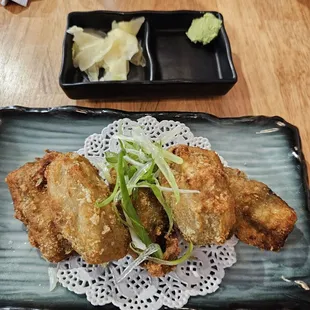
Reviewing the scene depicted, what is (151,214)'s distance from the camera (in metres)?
1.86

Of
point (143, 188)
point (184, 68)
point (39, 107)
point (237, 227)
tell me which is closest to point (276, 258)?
point (237, 227)

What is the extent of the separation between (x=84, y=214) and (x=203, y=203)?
55 cm

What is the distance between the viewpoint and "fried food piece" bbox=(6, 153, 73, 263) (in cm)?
176

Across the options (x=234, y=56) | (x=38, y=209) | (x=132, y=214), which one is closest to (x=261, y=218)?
(x=132, y=214)

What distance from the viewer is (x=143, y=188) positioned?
1.89m

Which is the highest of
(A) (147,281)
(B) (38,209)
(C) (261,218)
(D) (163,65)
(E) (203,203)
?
(E) (203,203)

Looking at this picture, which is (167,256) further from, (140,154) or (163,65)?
(163,65)

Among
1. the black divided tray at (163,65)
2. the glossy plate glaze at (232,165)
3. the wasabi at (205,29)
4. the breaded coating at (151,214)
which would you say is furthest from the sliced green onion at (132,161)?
the wasabi at (205,29)

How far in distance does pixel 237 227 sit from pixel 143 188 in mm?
532

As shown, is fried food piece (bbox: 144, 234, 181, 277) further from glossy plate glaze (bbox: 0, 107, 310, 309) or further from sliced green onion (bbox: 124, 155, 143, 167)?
sliced green onion (bbox: 124, 155, 143, 167)

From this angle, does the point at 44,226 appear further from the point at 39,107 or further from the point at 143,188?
the point at 39,107

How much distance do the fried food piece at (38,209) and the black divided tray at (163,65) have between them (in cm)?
85

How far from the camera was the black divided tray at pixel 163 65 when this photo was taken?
8.52 ft

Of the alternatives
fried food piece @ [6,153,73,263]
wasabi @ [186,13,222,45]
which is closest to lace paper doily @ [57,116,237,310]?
fried food piece @ [6,153,73,263]
